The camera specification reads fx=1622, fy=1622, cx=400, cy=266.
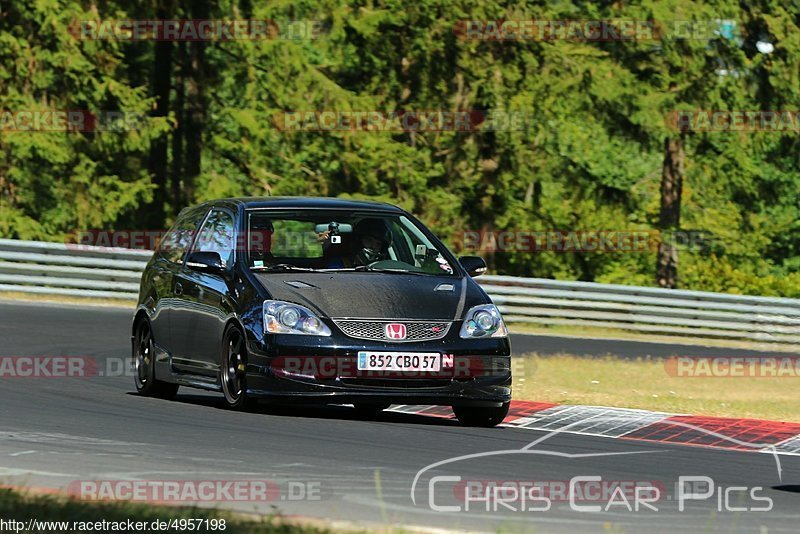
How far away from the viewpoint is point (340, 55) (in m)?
38.8

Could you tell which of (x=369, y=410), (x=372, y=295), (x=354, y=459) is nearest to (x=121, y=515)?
(x=354, y=459)

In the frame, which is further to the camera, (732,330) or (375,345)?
(732,330)

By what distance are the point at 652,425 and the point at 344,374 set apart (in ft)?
9.43

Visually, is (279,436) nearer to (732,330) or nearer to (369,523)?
(369,523)

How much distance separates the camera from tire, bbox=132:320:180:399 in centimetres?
1326

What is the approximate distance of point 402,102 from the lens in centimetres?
3891

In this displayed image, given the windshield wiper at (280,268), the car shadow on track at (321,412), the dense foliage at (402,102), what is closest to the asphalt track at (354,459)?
the car shadow on track at (321,412)

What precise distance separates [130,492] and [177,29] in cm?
3207

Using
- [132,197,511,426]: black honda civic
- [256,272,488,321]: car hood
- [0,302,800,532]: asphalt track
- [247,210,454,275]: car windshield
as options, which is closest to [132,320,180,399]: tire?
[132,197,511,426]: black honda civic

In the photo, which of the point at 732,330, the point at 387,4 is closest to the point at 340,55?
the point at 387,4

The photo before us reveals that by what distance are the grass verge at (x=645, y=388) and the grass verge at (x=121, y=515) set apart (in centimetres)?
797

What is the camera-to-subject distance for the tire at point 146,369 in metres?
13.3

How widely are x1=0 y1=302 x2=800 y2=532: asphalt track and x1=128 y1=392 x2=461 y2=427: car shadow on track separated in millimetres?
A: 27

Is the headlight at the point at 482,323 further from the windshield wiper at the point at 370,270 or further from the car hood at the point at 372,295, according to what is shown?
the windshield wiper at the point at 370,270
